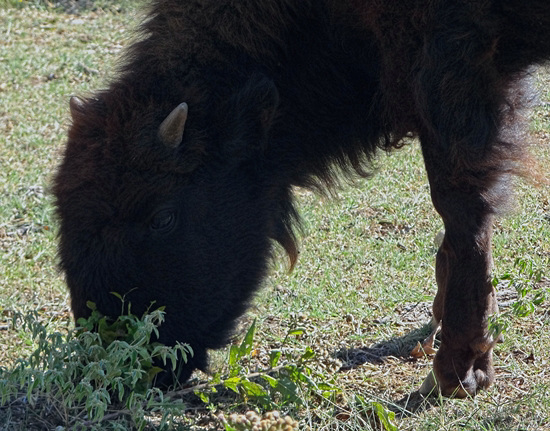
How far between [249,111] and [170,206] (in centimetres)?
57

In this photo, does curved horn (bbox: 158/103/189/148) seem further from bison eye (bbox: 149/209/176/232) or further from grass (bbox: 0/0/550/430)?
grass (bbox: 0/0/550/430)

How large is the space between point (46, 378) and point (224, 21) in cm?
179

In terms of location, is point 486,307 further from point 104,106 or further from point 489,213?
point 104,106

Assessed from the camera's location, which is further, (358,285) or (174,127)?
(358,285)

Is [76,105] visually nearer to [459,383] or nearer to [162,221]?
[162,221]

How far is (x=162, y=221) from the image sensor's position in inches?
148

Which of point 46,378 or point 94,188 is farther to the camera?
point 94,188

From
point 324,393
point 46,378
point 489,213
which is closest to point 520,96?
point 489,213

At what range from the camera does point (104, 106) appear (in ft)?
12.6

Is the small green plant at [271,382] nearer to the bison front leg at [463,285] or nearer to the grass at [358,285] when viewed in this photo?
the grass at [358,285]

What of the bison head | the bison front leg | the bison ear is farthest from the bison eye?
the bison front leg

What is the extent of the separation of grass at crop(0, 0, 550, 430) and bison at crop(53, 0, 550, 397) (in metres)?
0.29

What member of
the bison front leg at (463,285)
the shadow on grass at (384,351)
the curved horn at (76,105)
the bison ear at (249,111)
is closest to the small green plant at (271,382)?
the shadow on grass at (384,351)

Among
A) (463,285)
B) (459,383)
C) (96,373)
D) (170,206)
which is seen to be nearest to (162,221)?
(170,206)
